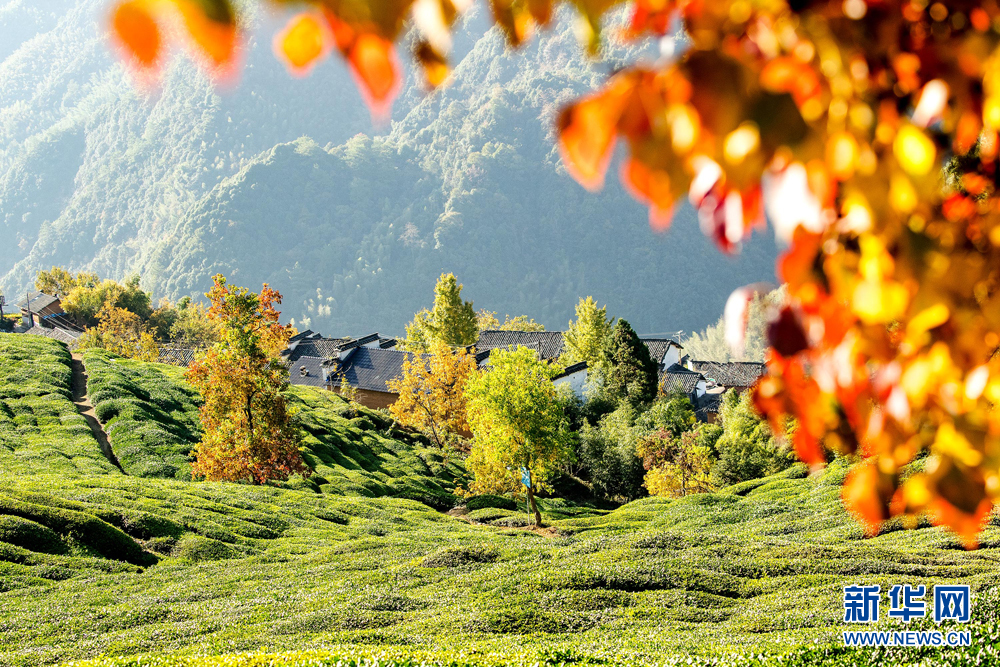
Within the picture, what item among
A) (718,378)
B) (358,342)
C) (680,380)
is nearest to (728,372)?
(718,378)

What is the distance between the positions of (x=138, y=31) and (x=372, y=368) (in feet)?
187

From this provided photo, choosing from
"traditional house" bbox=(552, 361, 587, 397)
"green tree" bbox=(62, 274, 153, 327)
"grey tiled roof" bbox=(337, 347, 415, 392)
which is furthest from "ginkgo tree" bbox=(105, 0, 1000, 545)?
"green tree" bbox=(62, 274, 153, 327)

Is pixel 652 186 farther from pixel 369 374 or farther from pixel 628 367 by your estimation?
pixel 369 374

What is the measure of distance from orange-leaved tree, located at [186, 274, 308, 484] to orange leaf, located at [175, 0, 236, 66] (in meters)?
20.5

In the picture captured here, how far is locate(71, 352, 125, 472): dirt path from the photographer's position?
24.0 meters

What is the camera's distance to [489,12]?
1.31 meters

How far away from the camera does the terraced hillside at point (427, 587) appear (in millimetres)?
8102

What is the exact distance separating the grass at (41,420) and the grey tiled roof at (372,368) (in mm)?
24290

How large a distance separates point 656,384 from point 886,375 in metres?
40.6

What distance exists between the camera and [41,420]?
24.2 metres

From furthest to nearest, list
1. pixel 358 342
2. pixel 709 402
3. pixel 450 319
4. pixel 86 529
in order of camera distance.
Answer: pixel 358 342, pixel 709 402, pixel 450 319, pixel 86 529

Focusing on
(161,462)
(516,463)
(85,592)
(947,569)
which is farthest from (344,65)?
(161,462)

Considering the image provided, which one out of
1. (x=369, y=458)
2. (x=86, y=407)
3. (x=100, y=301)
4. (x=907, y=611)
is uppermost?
(x=100, y=301)

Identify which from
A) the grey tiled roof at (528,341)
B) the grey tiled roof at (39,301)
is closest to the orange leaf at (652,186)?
the grey tiled roof at (528,341)
